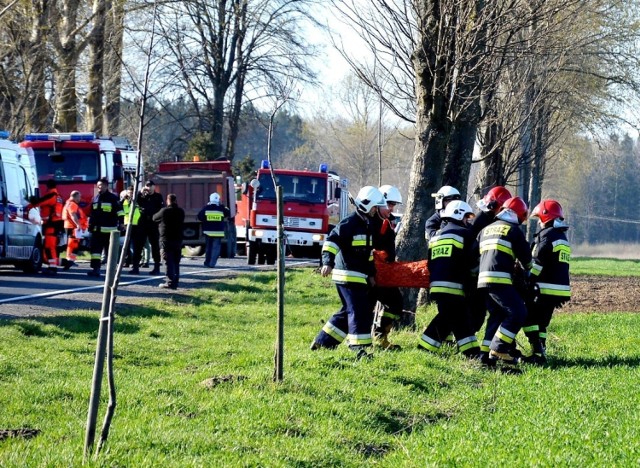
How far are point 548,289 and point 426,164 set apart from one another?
134 inches

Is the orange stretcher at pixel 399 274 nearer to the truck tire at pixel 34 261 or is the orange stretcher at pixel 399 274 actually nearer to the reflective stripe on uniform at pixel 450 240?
the reflective stripe on uniform at pixel 450 240

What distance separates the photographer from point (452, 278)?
11188mm

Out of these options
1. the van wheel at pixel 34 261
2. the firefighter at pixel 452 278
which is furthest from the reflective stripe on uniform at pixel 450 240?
the van wheel at pixel 34 261

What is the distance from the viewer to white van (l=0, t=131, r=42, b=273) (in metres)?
19.8

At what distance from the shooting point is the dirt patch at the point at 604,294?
20.0 meters

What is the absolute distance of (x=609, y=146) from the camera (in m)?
40.4

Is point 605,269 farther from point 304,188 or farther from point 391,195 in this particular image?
point 391,195

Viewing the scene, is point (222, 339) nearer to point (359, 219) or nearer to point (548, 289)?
point (359, 219)

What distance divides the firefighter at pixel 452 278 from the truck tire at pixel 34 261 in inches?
475

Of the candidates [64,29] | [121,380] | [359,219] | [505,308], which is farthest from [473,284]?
[64,29]

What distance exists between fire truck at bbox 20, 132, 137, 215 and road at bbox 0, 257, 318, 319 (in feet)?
8.34

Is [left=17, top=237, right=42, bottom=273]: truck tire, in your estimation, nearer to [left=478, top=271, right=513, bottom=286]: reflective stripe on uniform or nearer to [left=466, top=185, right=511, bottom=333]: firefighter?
[left=466, top=185, right=511, bottom=333]: firefighter

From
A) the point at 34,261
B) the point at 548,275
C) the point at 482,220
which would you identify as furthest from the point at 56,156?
the point at 548,275

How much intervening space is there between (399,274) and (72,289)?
8.12 metres
